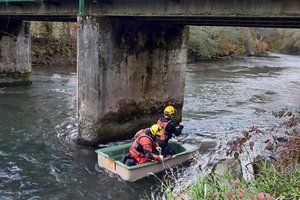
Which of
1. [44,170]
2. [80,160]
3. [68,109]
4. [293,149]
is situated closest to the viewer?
[293,149]

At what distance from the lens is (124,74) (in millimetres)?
11812

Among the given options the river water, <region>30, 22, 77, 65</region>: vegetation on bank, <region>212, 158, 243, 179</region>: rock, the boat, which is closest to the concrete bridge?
the river water

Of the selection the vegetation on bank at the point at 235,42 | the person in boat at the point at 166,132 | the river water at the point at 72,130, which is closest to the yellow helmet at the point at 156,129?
the person in boat at the point at 166,132

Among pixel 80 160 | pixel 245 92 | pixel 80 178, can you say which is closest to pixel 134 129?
pixel 80 160

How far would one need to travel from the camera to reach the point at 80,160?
10562mm

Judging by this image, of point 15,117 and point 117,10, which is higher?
→ point 117,10

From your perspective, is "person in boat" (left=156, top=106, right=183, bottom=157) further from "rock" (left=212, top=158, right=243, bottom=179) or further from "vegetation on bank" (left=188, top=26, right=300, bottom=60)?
"vegetation on bank" (left=188, top=26, right=300, bottom=60)

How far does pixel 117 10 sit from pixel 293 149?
6.66m

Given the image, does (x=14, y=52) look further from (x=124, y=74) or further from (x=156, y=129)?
(x=156, y=129)

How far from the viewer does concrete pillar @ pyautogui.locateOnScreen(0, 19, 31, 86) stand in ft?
65.6

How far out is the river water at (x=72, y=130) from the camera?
29.6 ft

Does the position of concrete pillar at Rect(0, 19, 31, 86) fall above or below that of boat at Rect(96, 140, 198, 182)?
above

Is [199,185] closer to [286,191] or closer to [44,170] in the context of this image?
[286,191]

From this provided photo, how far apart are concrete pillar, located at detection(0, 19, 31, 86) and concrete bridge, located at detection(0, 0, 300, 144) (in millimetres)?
6590
